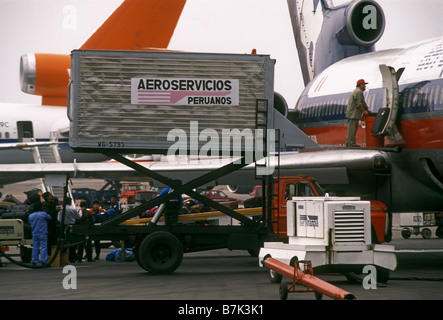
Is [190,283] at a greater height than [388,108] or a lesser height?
lesser

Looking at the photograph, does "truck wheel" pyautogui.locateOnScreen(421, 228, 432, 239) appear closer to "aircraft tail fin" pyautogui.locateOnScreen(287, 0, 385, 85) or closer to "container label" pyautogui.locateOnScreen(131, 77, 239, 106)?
"aircraft tail fin" pyautogui.locateOnScreen(287, 0, 385, 85)

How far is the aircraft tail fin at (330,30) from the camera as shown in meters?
26.5

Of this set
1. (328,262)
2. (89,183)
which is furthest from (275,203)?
(89,183)

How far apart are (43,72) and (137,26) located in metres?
6.77

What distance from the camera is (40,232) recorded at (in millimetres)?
18688

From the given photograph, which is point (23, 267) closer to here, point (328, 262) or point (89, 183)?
point (328, 262)

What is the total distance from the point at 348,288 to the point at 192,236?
4558 millimetres

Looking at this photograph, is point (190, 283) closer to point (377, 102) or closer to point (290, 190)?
point (290, 190)

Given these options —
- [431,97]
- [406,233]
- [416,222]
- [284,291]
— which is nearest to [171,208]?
[431,97]

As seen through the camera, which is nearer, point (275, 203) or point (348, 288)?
point (348, 288)

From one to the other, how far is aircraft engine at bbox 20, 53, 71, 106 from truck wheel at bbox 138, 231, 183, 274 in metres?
30.2

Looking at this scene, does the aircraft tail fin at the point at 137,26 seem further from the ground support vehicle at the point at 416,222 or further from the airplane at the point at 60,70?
the ground support vehicle at the point at 416,222

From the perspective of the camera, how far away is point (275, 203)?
18203 millimetres

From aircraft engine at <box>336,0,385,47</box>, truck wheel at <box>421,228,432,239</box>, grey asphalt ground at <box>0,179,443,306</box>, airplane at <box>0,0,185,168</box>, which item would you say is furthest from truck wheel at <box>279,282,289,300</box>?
airplane at <box>0,0,185,168</box>
